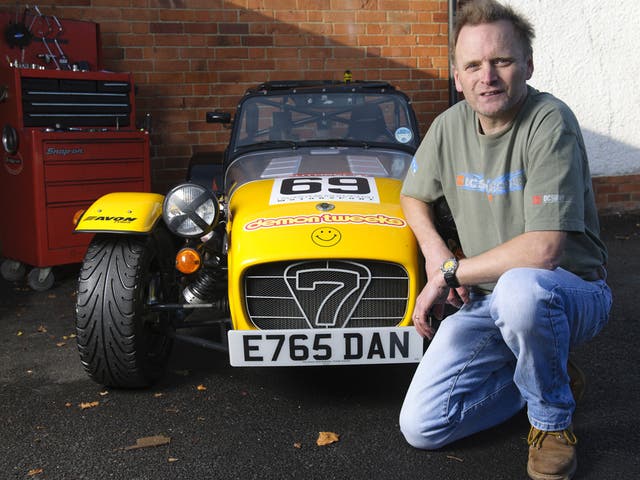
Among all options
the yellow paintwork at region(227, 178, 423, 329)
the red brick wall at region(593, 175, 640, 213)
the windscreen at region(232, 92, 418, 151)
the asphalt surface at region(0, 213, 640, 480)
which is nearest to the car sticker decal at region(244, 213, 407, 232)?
the yellow paintwork at region(227, 178, 423, 329)

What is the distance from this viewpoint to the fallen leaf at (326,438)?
3.11 metres

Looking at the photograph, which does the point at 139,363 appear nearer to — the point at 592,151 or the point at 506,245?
the point at 506,245

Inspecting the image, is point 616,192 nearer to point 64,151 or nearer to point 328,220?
point 64,151

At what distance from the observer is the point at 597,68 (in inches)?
324

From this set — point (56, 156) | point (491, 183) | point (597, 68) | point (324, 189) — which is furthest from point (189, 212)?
point (597, 68)

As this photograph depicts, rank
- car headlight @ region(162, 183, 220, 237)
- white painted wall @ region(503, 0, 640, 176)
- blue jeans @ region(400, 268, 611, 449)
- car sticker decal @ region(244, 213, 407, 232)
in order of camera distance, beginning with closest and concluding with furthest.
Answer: blue jeans @ region(400, 268, 611, 449), car sticker decal @ region(244, 213, 407, 232), car headlight @ region(162, 183, 220, 237), white painted wall @ region(503, 0, 640, 176)

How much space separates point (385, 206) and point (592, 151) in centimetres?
556

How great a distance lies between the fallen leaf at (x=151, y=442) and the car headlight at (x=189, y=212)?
915 mm

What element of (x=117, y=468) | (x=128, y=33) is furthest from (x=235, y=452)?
(x=128, y=33)

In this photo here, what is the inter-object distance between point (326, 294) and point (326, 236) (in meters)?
0.25

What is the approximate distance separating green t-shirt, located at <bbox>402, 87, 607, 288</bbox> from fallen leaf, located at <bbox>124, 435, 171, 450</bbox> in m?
1.43

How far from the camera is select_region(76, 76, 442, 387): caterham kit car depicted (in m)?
3.22

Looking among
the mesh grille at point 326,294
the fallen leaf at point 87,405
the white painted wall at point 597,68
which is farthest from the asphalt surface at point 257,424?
the white painted wall at point 597,68

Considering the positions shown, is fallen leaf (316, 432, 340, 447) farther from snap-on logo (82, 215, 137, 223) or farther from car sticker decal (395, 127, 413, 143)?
car sticker decal (395, 127, 413, 143)
